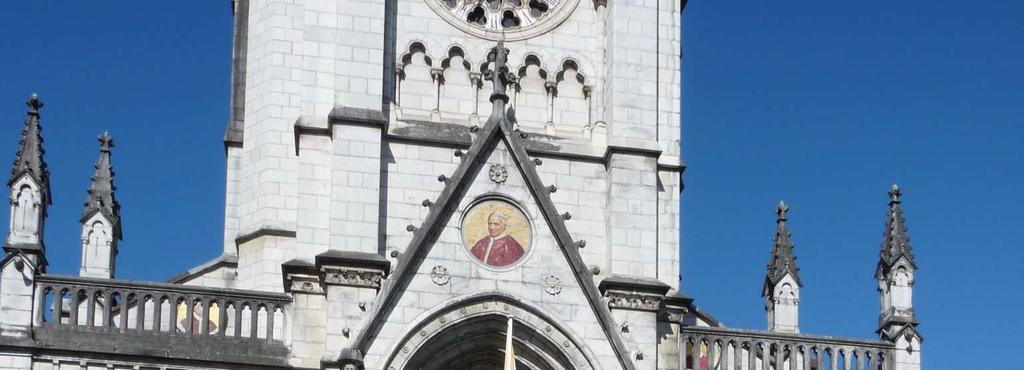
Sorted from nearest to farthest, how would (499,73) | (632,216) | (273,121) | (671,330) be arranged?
(671,330) < (632,216) < (499,73) < (273,121)

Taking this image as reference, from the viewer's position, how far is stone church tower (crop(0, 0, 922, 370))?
2661cm

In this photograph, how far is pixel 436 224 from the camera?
27141mm

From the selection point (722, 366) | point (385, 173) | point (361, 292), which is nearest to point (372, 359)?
point (361, 292)

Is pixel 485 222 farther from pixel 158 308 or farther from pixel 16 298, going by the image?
pixel 16 298

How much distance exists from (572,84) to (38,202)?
7307 millimetres

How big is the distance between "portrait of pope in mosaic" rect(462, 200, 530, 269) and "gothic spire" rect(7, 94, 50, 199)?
5.15 meters

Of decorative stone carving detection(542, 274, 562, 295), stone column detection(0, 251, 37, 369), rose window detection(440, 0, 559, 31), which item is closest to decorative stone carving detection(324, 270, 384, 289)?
decorative stone carving detection(542, 274, 562, 295)

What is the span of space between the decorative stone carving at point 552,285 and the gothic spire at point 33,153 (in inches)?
243

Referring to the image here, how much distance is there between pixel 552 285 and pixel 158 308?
4.81m

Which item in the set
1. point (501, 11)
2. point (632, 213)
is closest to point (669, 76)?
point (632, 213)

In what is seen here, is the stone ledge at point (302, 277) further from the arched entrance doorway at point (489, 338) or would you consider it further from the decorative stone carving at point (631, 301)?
the decorative stone carving at point (631, 301)

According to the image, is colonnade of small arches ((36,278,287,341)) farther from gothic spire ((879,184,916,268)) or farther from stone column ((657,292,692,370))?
gothic spire ((879,184,916,268))

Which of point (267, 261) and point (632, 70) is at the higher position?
point (632, 70)

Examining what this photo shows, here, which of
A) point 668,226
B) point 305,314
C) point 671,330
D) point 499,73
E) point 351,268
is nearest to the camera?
point 351,268
